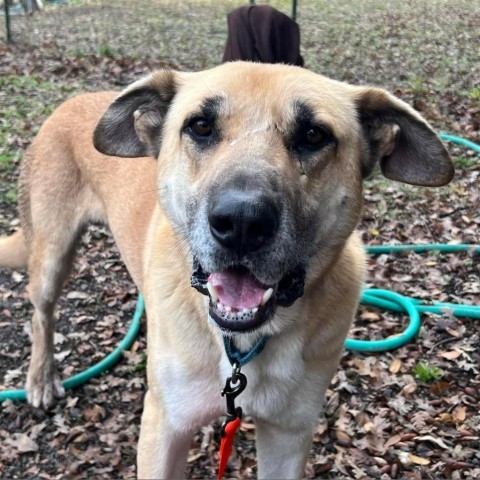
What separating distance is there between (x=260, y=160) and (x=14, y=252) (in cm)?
269

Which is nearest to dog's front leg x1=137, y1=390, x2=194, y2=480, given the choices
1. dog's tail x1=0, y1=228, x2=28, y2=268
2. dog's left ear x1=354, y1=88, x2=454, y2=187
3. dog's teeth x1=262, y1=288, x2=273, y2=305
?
dog's teeth x1=262, y1=288, x2=273, y2=305

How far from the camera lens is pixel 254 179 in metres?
2.10

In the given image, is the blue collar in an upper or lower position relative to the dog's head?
lower

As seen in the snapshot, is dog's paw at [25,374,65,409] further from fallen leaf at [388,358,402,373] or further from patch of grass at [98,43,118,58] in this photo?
patch of grass at [98,43,118,58]

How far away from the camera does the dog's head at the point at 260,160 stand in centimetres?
213

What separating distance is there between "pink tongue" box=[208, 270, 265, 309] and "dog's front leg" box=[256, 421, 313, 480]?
0.85m

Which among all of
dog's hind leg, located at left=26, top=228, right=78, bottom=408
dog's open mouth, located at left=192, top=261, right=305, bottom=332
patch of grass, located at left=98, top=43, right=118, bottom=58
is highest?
dog's open mouth, located at left=192, top=261, right=305, bottom=332

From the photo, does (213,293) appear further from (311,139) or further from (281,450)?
(281,450)

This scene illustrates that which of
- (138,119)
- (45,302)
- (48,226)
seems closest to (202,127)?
(138,119)

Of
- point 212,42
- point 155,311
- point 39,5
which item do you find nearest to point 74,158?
point 155,311

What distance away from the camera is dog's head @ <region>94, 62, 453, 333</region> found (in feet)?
7.00

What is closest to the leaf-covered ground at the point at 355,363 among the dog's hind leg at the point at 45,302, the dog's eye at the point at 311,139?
the dog's hind leg at the point at 45,302

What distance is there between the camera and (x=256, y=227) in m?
2.04

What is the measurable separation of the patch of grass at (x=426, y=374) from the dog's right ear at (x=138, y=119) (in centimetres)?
243
